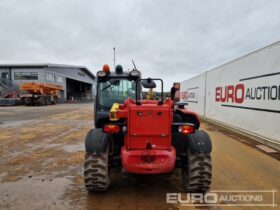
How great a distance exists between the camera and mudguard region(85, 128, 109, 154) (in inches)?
164

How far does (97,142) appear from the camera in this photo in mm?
4227

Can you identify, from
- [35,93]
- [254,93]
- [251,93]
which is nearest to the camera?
[254,93]

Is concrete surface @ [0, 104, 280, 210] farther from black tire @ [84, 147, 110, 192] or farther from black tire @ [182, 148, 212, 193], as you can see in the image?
black tire @ [182, 148, 212, 193]

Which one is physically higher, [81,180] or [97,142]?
[97,142]

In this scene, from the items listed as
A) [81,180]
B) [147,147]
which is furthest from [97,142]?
[81,180]

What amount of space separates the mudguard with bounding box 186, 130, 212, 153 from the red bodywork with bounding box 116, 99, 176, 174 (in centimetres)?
38

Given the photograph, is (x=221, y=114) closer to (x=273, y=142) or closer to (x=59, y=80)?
(x=273, y=142)

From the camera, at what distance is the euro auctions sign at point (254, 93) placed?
8047mm

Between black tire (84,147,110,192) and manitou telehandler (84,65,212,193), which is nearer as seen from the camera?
manitou telehandler (84,65,212,193)

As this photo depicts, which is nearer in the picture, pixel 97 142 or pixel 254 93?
pixel 97 142

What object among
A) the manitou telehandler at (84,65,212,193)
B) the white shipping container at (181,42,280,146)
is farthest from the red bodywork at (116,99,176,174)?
the white shipping container at (181,42,280,146)

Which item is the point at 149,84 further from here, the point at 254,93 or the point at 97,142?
the point at 254,93

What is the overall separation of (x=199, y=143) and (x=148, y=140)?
2.72 ft

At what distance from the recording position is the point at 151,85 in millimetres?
4949
